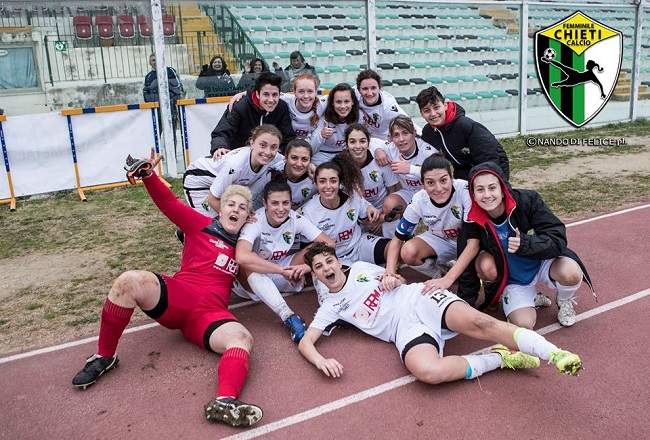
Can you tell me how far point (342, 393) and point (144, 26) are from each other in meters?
7.63

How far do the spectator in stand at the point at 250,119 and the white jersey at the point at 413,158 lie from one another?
986 millimetres

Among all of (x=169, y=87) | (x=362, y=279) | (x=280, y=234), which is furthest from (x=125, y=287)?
(x=169, y=87)

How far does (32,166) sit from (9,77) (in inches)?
60.7

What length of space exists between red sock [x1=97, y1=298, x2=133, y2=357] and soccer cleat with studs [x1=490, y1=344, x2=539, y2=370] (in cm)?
236

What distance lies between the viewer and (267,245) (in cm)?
479

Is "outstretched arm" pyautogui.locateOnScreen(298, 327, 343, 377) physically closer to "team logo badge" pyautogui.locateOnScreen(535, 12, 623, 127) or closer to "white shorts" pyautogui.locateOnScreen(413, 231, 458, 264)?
"white shorts" pyautogui.locateOnScreen(413, 231, 458, 264)

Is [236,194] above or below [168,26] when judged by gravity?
below

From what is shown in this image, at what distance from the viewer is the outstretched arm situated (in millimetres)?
3643

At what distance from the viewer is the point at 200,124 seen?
9.63m

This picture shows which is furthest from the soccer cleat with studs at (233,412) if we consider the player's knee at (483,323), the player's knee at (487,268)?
the player's knee at (487,268)

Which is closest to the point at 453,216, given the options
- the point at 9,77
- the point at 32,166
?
the point at 32,166

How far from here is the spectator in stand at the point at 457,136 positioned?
16.6 ft

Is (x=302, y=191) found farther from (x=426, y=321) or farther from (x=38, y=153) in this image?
(x=38, y=153)

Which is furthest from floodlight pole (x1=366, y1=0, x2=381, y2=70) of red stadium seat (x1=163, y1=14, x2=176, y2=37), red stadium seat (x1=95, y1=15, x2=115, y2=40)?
red stadium seat (x1=95, y1=15, x2=115, y2=40)
